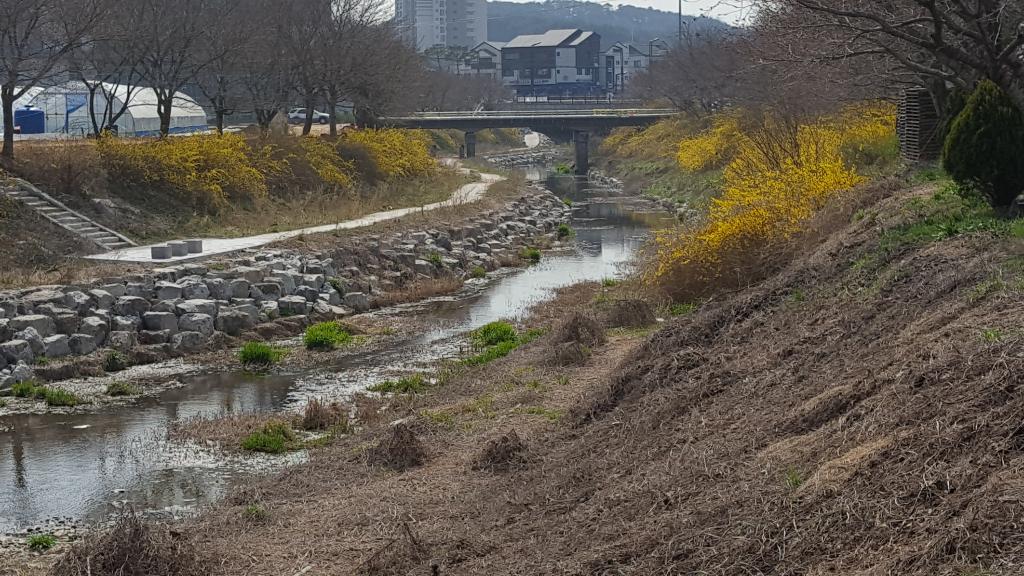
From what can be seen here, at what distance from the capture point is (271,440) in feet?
47.8

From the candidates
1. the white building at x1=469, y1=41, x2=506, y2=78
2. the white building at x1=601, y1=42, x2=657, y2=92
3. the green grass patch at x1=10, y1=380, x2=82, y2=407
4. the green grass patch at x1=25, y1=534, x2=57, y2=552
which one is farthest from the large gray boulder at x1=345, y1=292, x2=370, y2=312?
the white building at x1=601, y1=42, x2=657, y2=92

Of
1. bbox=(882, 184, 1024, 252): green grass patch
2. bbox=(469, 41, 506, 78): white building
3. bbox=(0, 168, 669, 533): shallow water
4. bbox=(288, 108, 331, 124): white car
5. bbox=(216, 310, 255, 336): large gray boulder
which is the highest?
bbox=(469, 41, 506, 78): white building

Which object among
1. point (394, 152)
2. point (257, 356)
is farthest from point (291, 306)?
point (394, 152)

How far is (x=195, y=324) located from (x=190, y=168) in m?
12.2

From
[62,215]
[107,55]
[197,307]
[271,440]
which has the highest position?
[107,55]

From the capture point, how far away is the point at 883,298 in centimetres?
1169

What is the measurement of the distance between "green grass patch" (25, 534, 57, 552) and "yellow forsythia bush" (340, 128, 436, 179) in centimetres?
3440

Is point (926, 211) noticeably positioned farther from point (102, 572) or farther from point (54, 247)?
point (54, 247)

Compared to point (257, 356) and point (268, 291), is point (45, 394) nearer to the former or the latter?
point (257, 356)

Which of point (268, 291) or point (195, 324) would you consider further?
point (268, 291)

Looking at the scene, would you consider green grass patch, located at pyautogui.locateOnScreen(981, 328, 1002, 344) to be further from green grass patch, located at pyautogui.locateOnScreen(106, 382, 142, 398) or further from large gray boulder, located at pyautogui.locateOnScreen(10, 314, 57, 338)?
large gray boulder, located at pyautogui.locateOnScreen(10, 314, 57, 338)

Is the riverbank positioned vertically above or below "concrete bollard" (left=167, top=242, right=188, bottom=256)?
below

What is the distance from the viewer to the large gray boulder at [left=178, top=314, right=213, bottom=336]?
21516 mm

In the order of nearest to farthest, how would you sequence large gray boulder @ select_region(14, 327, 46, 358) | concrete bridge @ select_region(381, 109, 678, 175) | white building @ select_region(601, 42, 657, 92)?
large gray boulder @ select_region(14, 327, 46, 358), concrete bridge @ select_region(381, 109, 678, 175), white building @ select_region(601, 42, 657, 92)
